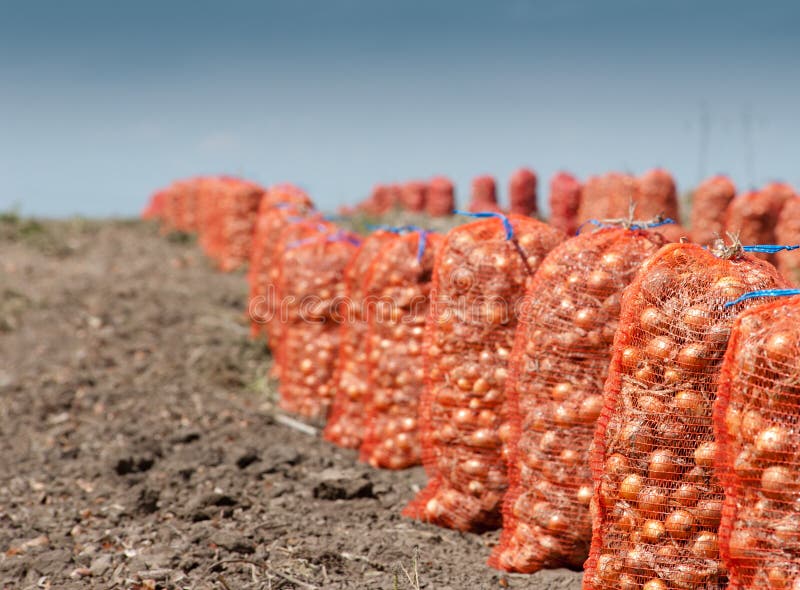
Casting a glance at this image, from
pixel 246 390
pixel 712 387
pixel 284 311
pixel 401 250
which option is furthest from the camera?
pixel 246 390

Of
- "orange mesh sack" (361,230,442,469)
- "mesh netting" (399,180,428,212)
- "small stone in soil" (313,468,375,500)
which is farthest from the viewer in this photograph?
"mesh netting" (399,180,428,212)

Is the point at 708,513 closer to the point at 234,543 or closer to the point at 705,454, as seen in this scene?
the point at 705,454

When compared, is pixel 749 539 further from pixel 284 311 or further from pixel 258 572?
pixel 284 311

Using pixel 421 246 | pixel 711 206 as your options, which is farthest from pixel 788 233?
pixel 421 246

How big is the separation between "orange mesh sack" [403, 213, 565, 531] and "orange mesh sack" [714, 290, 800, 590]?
1427 millimetres

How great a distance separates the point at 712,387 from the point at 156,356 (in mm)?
5977

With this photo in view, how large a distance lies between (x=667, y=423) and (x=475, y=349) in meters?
1.26

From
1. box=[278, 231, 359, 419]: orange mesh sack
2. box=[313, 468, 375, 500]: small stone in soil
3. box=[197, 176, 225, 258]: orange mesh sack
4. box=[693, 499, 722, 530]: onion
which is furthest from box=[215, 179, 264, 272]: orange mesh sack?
box=[693, 499, 722, 530]: onion

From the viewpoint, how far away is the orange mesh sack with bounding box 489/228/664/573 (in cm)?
308

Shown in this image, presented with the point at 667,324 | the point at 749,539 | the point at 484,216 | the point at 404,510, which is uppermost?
the point at 484,216

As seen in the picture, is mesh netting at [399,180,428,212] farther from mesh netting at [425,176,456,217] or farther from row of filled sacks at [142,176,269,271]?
row of filled sacks at [142,176,269,271]

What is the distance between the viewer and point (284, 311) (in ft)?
19.8

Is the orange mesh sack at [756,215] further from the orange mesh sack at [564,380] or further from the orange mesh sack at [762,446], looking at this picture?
the orange mesh sack at [762,446]

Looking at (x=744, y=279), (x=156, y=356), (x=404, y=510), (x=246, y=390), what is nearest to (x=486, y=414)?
(x=404, y=510)
